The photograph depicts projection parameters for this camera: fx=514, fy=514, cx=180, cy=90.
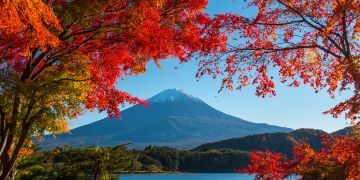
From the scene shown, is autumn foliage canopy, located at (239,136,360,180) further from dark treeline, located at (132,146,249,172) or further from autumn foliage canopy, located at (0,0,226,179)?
dark treeline, located at (132,146,249,172)

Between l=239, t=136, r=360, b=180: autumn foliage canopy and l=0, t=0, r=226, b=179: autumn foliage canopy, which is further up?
l=0, t=0, r=226, b=179: autumn foliage canopy

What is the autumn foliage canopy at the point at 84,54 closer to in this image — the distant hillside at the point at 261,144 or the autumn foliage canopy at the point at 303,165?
the autumn foliage canopy at the point at 303,165

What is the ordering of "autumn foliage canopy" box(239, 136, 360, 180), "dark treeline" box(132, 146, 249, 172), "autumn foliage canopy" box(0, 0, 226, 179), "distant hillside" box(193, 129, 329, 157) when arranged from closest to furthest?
"autumn foliage canopy" box(0, 0, 226, 179)
"autumn foliage canopy" box(239, 136, 360, 180)
"dark treeline" box(132, 146, 249, 172)
"distant hillside" box(193, 129, 329, 157)

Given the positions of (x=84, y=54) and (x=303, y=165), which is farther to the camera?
(x=303, y=165)

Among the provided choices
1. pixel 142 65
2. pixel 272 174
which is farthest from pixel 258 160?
pixel 142 65

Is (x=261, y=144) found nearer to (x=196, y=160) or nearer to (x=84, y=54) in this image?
(x=196, y=160)

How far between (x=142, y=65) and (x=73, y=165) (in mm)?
25213

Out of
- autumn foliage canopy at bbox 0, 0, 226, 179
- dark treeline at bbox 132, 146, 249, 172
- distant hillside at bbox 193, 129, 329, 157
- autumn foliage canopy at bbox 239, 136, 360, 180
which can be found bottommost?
autumn foliage canopy at bbox 239, 136, 360, 180

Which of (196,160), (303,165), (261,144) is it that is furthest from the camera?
(261,144)

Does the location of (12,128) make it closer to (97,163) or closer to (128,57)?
(128,57)

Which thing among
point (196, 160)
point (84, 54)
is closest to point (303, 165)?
point (84, 54)

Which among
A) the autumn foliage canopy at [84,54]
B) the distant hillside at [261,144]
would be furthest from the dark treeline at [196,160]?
the autumn foliage canopy at [84,54]

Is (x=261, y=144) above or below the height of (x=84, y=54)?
above

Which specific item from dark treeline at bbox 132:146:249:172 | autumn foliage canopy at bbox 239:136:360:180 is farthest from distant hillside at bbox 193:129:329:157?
autumn foliage canopy at bbox 239:136:360:180
